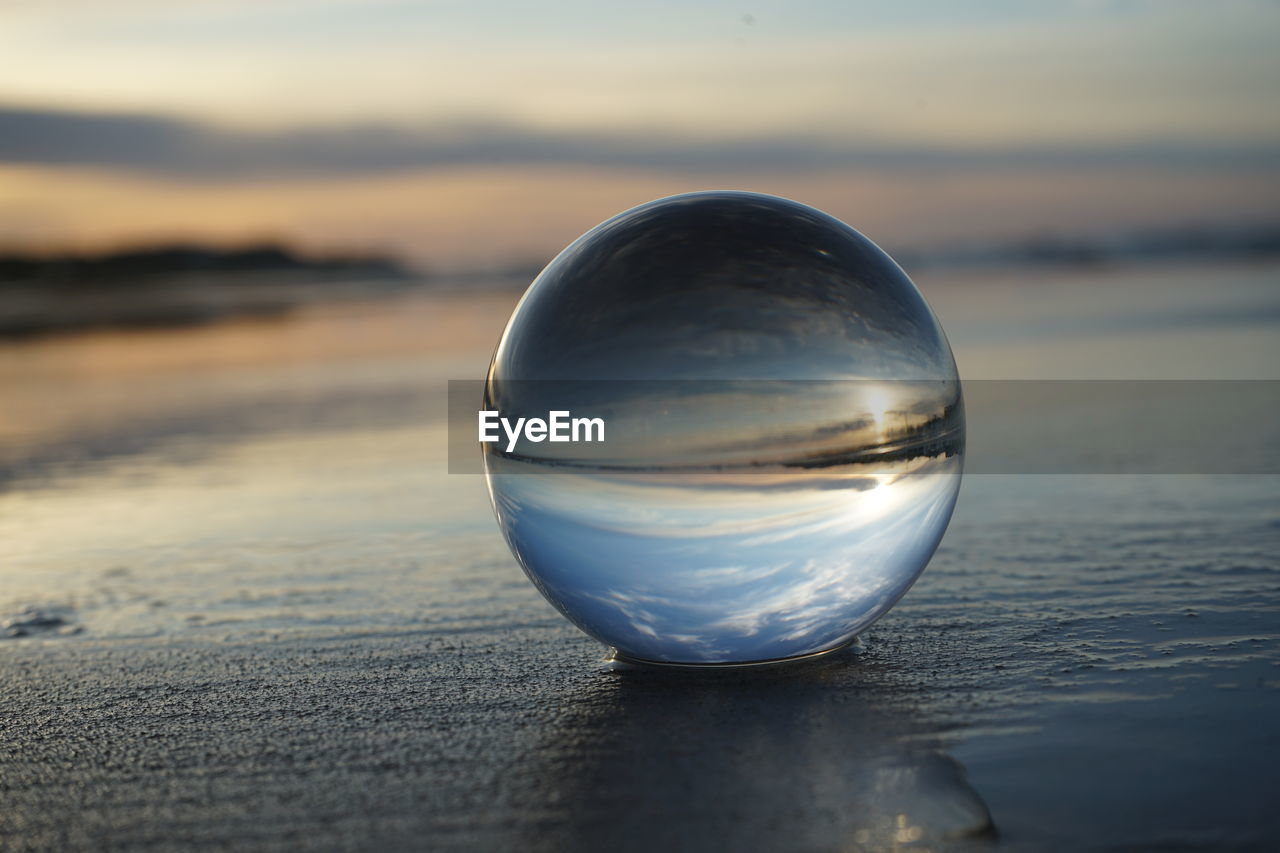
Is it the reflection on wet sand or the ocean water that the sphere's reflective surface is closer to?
the reflection on wet sand

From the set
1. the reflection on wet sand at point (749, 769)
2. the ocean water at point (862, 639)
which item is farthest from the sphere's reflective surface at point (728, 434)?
the ocean water at point (862, 639)

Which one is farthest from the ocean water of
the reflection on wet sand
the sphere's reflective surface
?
the sphere's reflective surface

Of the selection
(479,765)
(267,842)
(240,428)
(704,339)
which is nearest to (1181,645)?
(704,339)

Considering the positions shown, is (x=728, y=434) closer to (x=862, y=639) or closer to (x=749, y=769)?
(x=749, y=769)

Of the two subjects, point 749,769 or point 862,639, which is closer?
point 749,769

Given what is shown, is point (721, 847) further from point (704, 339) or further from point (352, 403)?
point (352, 403)

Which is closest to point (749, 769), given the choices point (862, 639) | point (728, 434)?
point (728, 434)

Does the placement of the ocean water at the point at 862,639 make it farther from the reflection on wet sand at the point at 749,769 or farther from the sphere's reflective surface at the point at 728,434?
the sphere's reflective surface at the point at 728,434
